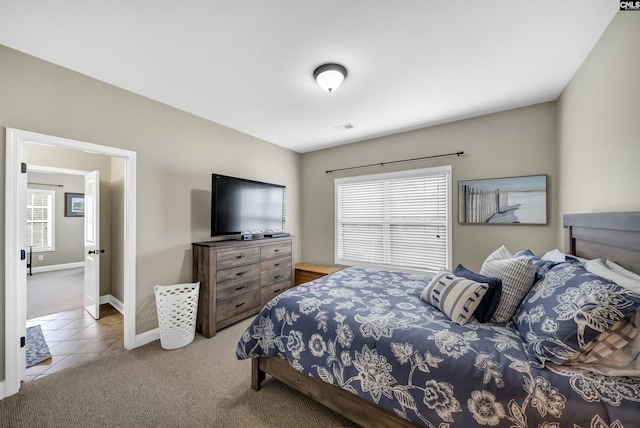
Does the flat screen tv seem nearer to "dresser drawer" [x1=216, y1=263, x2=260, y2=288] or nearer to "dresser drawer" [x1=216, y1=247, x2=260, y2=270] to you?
"dresser drawer" [x1=216, y1=247, x2=260, y2=270]

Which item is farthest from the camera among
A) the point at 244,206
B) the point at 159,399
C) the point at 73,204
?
the point at 73,204

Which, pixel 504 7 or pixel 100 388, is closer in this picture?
pixel 504 7

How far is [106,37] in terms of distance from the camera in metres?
1.76

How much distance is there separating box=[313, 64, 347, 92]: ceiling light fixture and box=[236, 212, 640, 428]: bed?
5.98ft

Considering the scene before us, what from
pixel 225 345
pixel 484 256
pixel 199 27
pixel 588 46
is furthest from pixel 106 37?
pixel 484 256

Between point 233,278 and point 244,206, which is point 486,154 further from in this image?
point 233,278

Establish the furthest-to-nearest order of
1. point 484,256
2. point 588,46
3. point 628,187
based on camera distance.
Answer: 1. point 484,256
2. point 588,46
3. point 628,187

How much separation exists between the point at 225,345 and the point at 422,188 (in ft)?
10.5

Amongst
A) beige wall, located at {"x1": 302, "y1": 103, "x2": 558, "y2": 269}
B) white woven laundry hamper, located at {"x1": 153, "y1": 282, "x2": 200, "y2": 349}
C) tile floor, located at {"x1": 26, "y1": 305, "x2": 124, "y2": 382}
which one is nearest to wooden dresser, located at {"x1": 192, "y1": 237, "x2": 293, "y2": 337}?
white woven laundry hamper, located at {"x1": 153, "y1": 282, "x2": 200, "y2": 349}

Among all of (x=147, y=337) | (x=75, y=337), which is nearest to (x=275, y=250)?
(x=147, y=337)

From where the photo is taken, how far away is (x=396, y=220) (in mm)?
3789

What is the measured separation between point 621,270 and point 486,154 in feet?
6.79

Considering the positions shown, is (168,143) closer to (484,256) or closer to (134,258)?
(134,258)

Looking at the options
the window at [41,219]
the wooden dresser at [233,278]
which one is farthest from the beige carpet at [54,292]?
the wooden dresser at [233,278]
